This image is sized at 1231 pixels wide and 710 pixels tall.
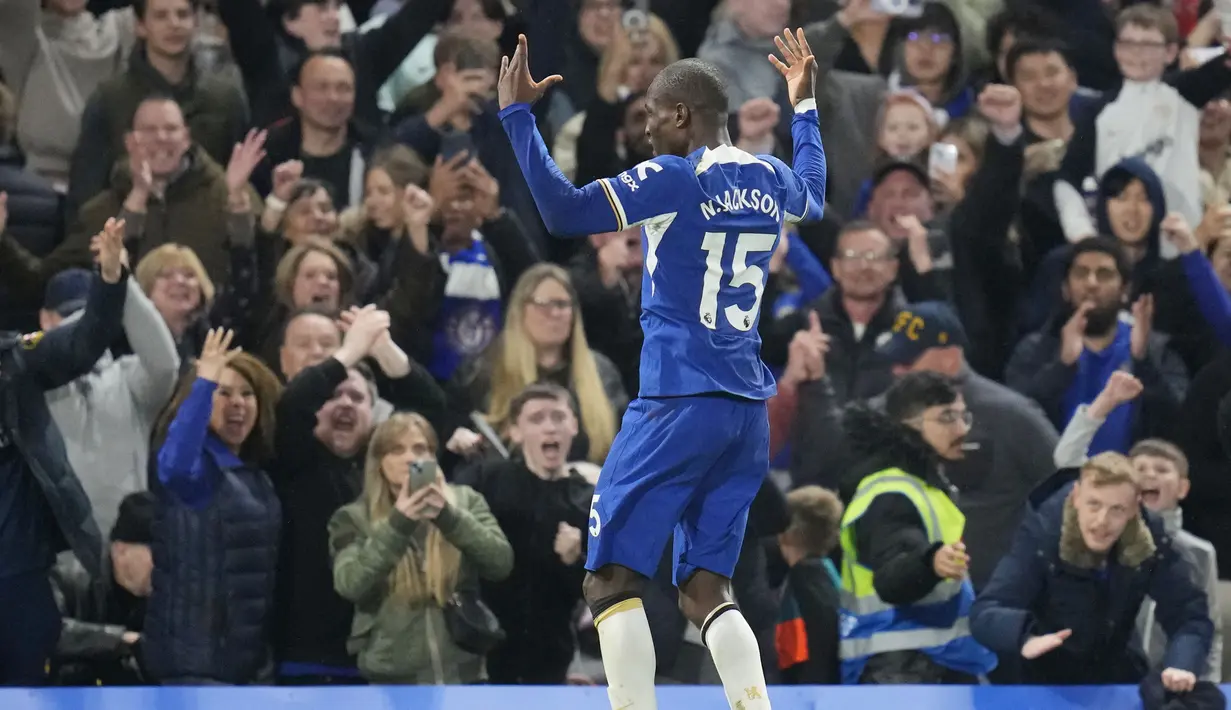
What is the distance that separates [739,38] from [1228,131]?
7.12 feet

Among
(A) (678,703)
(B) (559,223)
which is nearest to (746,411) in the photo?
(B) (559,223)

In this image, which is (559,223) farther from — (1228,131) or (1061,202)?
(1228,131)

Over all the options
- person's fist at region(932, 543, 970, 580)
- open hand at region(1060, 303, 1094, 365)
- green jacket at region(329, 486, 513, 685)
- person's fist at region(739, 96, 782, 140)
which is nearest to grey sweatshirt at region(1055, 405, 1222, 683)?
open hand at region(1060, 303, 1094, 365)

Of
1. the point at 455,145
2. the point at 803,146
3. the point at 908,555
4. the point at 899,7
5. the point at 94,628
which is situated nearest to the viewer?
the point at 803,146

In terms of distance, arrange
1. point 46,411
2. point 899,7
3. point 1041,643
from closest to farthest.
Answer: point 1041,643, point 46,411, point 899,7

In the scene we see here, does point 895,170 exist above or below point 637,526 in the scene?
above

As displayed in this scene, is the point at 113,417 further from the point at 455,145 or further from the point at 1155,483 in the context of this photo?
the point at 1155,483

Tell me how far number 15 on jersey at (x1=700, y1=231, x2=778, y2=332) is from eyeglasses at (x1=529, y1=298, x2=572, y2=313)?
2368 mm

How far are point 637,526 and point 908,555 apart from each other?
2331mm

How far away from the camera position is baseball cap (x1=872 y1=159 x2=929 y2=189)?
21.7 feet

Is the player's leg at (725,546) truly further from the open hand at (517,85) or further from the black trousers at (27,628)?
the black trousers at (27,628)

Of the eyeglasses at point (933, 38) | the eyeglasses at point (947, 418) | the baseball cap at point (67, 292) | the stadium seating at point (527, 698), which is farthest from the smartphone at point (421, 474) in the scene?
the eyeglasses at point (933, 38)

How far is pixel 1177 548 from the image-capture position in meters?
5.84

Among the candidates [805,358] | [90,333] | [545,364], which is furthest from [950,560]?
[90,333]
